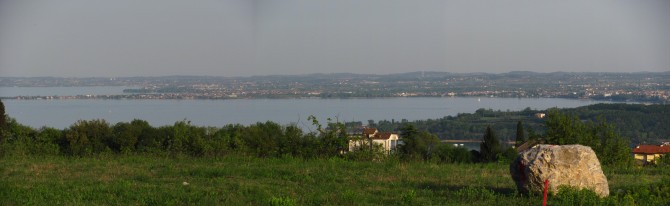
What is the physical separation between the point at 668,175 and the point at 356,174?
5510 mm

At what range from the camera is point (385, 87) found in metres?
89.1

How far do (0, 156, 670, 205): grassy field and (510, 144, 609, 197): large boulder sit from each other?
0.71 ft

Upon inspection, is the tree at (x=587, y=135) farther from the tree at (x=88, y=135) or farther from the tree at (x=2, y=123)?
the tree at (x=2, y=123)

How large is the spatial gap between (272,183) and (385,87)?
7959cm

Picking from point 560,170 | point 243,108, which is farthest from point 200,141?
point 243,108

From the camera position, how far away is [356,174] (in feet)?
36.6

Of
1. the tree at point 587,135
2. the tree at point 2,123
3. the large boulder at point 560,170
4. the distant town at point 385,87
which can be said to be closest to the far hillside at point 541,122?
the distant town at point 385,87

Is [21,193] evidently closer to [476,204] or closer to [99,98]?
[476,204]

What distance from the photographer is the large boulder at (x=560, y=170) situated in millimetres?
8359

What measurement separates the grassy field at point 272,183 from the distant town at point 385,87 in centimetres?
4375

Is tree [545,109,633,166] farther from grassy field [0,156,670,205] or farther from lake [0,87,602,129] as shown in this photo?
lake [0,87,602,129]

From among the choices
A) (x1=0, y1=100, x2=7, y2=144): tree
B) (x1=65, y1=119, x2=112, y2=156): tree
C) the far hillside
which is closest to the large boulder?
(x1=65, y1=119, x2=112, y2=156): tree

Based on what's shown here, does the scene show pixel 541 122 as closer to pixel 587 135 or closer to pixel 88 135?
pixel 587 135

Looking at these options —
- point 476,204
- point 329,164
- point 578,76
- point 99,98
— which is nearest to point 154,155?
point 329,164
